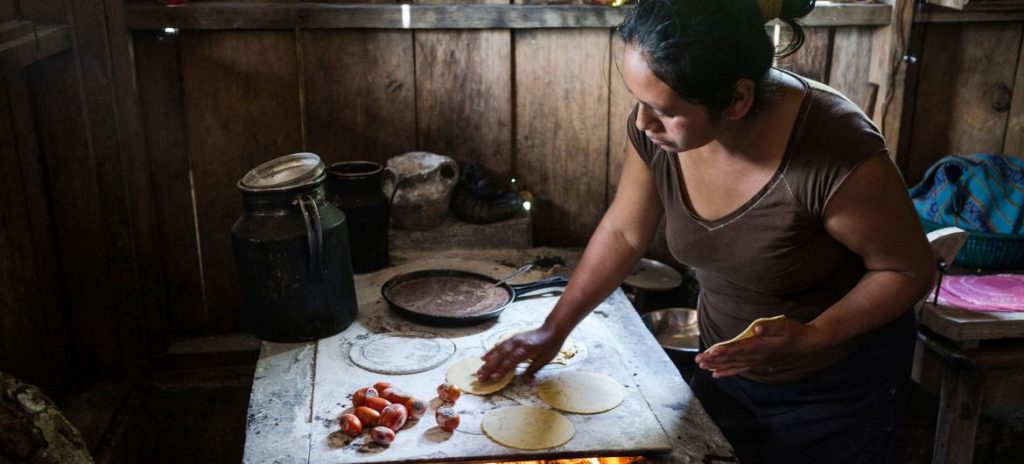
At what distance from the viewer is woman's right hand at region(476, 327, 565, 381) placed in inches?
86.6

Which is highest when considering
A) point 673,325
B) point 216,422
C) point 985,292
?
point 985,292

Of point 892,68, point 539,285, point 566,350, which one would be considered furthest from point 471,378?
point 892,68

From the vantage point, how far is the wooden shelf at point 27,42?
2.29 metres

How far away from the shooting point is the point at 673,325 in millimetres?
3502

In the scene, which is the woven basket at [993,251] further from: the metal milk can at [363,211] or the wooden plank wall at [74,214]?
the wooden plank wall at [74,214]

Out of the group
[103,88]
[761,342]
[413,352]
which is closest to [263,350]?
[413,352]

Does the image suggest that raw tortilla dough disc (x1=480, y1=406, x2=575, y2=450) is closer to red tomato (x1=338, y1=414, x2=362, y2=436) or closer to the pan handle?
red tomato (x1=338, y1=414, x2=362, y2=436)

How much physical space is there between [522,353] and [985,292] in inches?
66.1

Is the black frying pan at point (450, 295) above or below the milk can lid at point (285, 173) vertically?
Answer: below

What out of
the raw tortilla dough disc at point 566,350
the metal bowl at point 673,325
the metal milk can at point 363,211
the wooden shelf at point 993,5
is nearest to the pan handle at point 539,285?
the raw tortilla dough disc at point 566,350

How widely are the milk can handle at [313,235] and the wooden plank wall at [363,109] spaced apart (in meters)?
1.09

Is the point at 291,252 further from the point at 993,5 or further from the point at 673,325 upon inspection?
the point at 993,5

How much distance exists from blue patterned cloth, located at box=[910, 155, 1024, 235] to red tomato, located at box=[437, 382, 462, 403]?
1880 mm

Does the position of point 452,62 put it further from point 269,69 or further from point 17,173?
point 17,173
